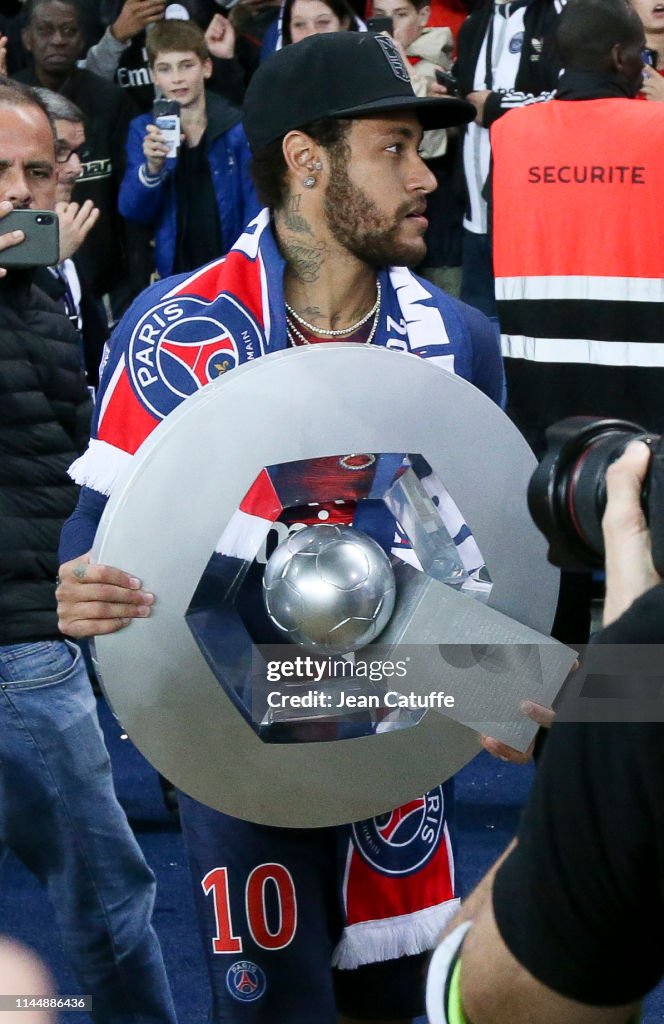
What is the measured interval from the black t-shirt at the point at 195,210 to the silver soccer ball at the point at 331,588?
358 cm

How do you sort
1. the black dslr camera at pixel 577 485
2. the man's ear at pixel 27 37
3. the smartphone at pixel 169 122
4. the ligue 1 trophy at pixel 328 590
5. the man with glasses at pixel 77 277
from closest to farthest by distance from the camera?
the black dslr camera at pixel 577 485 < the ligue 1 trophy at pixel 328 590 < the man with glasses at pixel 77 277 < the smartphone at pixel 169 122 < the man's ear at pixel 27 37

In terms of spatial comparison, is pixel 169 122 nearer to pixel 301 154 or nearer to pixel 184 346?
pixel 301 154

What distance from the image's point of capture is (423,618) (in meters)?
1.55

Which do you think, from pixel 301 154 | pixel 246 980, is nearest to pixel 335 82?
pixel 301 154

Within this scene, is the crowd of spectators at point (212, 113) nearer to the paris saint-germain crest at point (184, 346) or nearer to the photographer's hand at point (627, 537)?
the paris saint-germain crest at point (184, 346)

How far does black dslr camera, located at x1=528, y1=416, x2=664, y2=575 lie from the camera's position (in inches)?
45.9

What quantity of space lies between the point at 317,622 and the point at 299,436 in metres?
0.19

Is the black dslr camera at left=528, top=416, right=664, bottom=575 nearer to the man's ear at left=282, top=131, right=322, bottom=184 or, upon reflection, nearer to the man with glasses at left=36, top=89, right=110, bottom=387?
the man's ear at left=282, top=131, right=322, bottom=184

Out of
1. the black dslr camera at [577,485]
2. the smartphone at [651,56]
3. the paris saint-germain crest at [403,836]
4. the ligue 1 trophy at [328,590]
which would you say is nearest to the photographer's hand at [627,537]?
the black dslr camera at [577,485]

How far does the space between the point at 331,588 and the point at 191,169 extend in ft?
12.3

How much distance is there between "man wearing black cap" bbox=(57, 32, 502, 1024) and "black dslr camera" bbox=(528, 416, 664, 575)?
62 cm

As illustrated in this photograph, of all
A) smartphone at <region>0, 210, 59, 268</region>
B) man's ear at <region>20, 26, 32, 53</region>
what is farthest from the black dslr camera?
man's ear at <region>20, 26, 32, 53</region>

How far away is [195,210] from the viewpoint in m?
5.07

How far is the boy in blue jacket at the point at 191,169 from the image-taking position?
501 cm
